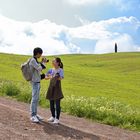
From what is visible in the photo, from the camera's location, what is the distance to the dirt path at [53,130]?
12692mm

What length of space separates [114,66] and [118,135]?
53.6 metres

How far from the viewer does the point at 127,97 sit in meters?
32.5

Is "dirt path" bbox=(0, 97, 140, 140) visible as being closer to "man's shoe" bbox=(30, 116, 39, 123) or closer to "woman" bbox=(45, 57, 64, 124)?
"man's shoe" bbox=(30, 116, 39, 123)

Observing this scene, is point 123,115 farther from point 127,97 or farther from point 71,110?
point 127,97

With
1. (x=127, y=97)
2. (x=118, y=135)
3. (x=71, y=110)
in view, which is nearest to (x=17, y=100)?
(x=71, y=110)

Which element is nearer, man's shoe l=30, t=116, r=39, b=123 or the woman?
man's shoe l=30, t=116, r=39, b=123

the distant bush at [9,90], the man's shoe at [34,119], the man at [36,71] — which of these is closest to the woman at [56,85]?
the man at [36,71]

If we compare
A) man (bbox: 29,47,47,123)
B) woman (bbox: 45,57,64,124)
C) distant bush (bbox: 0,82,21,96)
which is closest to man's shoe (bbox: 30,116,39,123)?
man (bbox: 29,47,47,123)

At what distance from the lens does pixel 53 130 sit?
13.7m

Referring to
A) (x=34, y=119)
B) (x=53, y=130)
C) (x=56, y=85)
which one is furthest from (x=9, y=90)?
(x=53, y=130)

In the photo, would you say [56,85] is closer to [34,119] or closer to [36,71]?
[36,71]

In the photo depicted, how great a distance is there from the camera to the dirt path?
1269cm

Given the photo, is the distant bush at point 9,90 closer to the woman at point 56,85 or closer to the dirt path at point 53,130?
the dirt path at point 53,130

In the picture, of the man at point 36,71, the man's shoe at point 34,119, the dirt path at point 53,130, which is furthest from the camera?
the man's shoe at point 34,119
